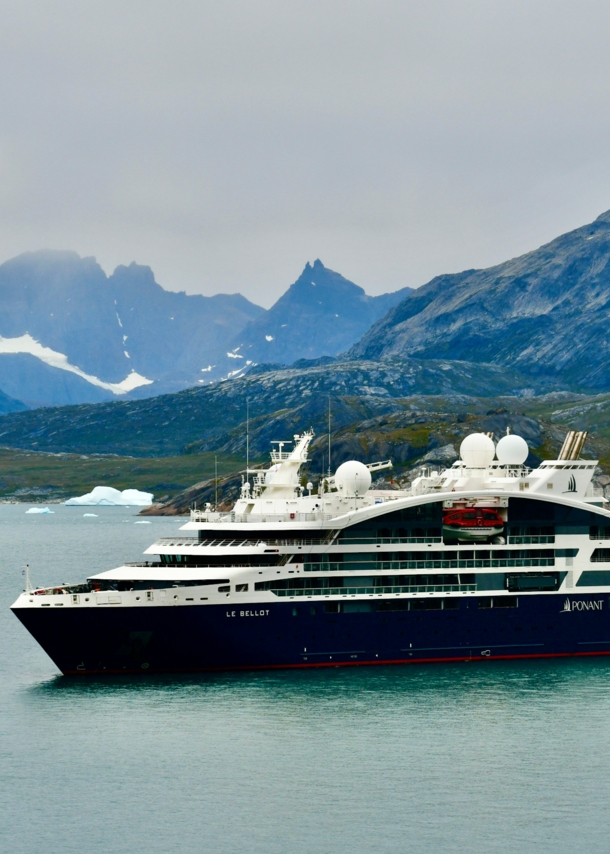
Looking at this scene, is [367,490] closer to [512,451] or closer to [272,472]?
[272,472]

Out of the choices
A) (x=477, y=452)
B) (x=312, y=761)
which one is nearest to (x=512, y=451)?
(x=477, y=452)

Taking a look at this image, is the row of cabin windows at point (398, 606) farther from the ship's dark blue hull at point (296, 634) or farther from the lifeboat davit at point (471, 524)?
the lifeboat davit at point (471, 524)

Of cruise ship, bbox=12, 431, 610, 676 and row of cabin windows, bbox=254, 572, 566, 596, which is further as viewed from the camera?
row of cabin windows, bbox=254, 572, 566, 596

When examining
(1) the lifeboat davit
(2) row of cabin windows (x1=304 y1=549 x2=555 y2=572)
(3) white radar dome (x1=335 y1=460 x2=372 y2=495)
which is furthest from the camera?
(3) white radar dome (x1=335 y1=460 x2=372 y2=495)

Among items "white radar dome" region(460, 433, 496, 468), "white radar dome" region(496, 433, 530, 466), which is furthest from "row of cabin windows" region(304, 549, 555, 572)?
"white radar dome" region(496, 433, 530, 466)

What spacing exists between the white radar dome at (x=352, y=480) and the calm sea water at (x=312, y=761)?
790 centimetres

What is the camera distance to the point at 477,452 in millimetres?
56219

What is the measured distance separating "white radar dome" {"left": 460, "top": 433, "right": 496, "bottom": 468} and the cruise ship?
0.18ft

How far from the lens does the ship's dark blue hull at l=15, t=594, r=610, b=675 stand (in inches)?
1939

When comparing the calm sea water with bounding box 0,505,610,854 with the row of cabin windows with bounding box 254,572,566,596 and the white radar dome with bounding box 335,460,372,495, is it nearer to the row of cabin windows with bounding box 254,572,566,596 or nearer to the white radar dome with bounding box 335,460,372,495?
the row of cabin windows with bounding box 254,572,566,596

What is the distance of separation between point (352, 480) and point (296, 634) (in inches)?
296

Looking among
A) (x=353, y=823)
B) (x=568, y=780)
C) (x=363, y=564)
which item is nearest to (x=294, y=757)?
(x=353, y=823)

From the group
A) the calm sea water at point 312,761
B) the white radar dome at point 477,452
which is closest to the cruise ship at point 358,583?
the white radar dome at point 477,452

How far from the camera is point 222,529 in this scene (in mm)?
51438
